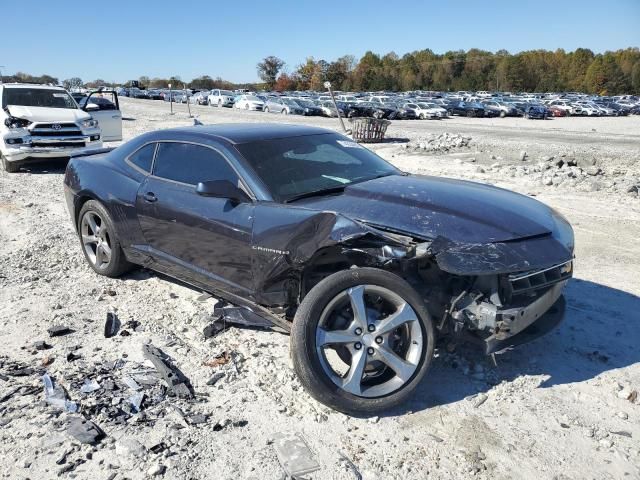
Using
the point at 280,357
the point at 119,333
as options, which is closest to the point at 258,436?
the point at 280,357

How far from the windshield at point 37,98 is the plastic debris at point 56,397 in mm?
10762

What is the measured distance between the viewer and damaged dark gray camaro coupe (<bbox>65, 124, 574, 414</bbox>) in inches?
122

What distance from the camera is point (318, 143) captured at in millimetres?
4516

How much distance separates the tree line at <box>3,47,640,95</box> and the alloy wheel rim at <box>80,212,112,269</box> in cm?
10300

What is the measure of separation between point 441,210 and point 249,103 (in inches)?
1775

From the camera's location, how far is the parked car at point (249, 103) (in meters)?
46.1

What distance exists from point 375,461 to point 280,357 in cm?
123

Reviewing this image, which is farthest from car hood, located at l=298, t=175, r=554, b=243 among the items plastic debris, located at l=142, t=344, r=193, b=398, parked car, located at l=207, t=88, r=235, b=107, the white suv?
parked car, located at l=207, t=88, r=235, b=107

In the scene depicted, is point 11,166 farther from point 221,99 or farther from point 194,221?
point 221,99

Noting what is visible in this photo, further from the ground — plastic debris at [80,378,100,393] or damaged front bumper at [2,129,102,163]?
damaged front bumper at [2,129,102,163]

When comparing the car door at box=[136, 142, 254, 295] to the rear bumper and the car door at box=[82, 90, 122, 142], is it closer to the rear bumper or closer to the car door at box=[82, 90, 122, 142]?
the rear bumper

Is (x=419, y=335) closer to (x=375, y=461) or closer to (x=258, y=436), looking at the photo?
(x=375, y=461)

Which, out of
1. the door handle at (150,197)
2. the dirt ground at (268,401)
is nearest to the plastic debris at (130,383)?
the dirt ground at (268,401)

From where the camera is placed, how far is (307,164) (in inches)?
165
